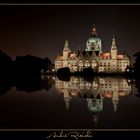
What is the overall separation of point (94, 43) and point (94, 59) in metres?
0.20

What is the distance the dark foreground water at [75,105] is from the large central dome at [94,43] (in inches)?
11.7

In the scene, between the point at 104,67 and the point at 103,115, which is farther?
the point at 104,67

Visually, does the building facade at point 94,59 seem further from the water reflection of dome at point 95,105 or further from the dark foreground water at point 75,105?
the water reflection of dome at point 95,105

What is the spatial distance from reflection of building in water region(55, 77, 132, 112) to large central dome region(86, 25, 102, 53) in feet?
1.05

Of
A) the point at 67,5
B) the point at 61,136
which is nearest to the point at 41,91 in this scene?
the point at 61,136

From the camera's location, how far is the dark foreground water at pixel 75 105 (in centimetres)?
348

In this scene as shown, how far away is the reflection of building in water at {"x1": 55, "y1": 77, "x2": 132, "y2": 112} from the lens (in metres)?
3.62

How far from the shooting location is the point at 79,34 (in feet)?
12.2

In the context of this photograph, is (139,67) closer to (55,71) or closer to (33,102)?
(55,71)

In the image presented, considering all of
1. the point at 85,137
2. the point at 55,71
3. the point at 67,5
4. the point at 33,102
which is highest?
the point at 67,5

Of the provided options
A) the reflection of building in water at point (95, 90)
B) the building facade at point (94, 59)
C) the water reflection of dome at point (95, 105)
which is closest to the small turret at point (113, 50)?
the building facade at point (94, 59)

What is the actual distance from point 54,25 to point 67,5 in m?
0.24

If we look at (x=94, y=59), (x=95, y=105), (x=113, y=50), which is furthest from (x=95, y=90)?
(x=113, y=50)

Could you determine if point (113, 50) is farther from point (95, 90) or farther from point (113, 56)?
point (95, 90)
